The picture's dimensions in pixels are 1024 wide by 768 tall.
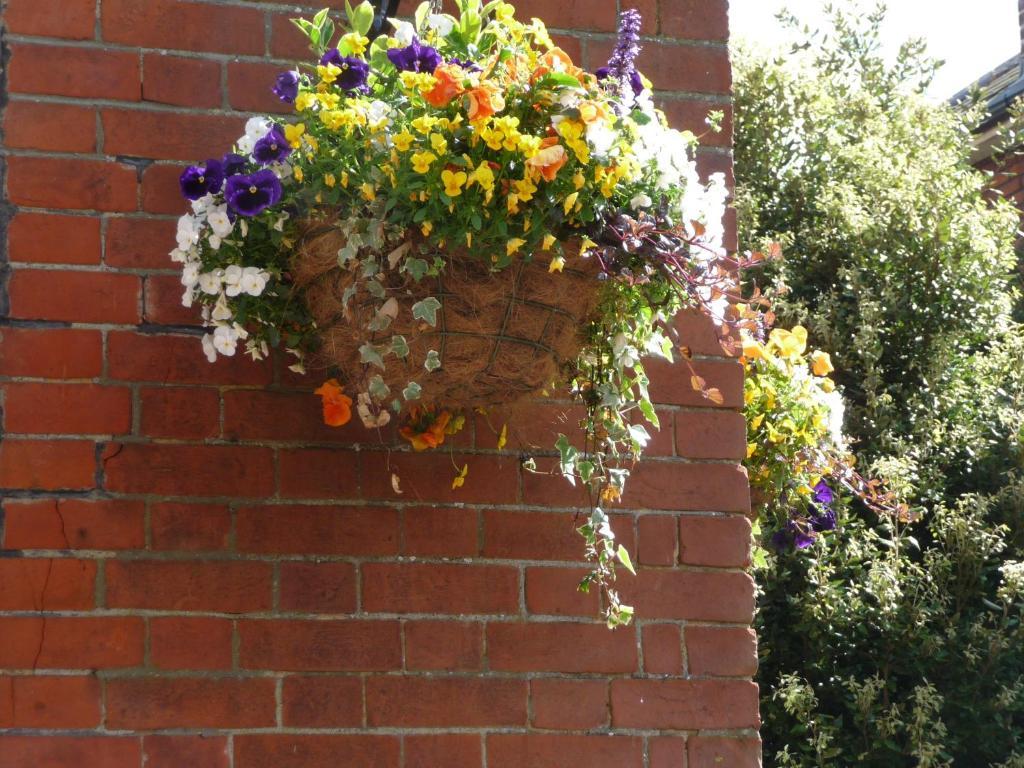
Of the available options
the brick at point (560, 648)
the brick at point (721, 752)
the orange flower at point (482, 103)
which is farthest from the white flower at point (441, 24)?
the brick at point (721, 752)

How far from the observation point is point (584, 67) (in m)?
2.51

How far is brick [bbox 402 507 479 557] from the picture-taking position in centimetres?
229

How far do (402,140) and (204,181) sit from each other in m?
0.35

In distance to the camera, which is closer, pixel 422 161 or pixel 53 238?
pixel 422 161

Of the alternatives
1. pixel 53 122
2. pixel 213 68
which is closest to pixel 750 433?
Answer: pixel 213 68

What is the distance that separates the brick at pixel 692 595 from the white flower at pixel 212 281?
0.89 meters

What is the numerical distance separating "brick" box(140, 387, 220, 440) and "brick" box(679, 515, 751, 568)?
0.86m

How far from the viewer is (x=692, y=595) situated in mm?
2396

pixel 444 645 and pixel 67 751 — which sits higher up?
pixel 444 645

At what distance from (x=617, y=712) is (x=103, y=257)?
118 cm

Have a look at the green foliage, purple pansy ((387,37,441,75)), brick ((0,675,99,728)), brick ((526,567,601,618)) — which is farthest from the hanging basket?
the green foliage

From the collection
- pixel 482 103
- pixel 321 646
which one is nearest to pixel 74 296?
pixel 321 646

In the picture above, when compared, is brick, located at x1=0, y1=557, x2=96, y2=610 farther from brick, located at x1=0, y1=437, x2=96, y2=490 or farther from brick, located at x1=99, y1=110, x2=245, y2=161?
brick, located at x1=99, y1=110, x2=245, y2=161

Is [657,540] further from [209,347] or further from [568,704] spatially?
[209,347]
